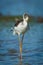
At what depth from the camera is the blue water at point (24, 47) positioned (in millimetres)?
3609

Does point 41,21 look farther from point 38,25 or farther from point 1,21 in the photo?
point 1,21

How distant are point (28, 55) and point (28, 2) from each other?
130 centimetres

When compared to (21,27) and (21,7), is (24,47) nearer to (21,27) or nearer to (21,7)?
(21,27)

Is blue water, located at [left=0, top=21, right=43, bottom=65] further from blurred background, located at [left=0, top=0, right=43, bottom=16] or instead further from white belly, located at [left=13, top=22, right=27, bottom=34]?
white belly, located at [left=13, top=22, right=27, bottom=34]

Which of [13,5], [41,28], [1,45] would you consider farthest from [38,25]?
[1,45]

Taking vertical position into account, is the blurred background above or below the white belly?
above

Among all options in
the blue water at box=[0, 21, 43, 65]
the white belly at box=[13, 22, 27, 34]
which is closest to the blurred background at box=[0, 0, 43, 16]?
the blue water at box=[0, 21, 43, 65]

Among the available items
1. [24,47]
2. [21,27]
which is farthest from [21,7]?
[21,27]

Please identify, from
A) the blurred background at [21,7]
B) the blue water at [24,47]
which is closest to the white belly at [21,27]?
the blue water at [24,47]

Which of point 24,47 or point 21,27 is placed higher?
point 21,27

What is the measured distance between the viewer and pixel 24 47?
13.8 feet

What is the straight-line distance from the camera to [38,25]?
4.92m

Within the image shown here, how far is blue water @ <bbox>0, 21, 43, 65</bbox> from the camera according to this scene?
3609 millimetres

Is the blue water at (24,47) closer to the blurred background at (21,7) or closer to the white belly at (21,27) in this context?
the blurred background at (21,7)
